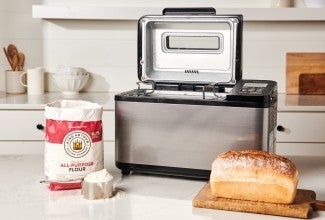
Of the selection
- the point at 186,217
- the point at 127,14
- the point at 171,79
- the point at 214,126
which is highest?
the point at 127,14

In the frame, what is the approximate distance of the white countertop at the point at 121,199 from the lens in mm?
1322

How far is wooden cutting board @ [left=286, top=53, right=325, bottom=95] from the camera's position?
12.0ft

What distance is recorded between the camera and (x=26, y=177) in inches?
65.0

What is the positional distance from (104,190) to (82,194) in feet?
0.22

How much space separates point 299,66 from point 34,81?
1.66 meters

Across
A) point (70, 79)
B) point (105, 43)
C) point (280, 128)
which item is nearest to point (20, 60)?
point (70, 79)

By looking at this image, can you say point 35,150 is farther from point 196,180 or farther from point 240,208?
point 240,208

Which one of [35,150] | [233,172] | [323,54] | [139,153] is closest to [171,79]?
[139,153]

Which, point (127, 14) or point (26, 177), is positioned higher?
point (127, 14)

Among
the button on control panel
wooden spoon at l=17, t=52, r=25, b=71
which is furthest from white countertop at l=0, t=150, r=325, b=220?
wooden spoon at l=17, t=52, r=25, b=71

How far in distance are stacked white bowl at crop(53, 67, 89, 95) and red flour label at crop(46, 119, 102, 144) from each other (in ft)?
6.89

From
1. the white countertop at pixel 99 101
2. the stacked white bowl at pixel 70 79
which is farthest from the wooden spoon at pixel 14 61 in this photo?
the stacked white bowl at pixel 70 79

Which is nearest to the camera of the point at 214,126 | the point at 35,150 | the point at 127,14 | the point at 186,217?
the point at 186,217

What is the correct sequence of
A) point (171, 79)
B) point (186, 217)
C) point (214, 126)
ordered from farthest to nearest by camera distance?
point (171, 79)
point (214, 126)
point (186, 217)
